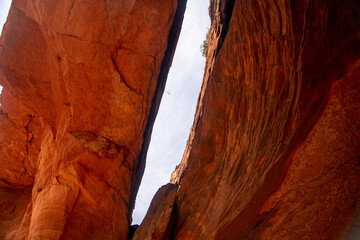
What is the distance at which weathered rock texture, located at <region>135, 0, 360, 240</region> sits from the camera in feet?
11.8

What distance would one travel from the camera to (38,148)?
314 inches

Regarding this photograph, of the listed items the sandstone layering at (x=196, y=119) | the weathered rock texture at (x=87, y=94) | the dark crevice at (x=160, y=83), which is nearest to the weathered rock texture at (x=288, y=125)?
the sandstone layering at (x=196, y=119)

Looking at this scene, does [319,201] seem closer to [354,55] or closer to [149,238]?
[354,55]

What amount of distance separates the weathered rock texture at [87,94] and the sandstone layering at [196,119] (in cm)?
3

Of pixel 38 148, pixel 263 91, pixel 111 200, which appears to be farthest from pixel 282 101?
pixel 38 148

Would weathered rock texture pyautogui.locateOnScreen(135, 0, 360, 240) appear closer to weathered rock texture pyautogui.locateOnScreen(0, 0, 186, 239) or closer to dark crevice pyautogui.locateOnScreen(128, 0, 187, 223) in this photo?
weathered rock texture pyautogui.locateOnScreen(0, 0, 186, 239)

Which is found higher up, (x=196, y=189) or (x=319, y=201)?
(x=196, y=189)

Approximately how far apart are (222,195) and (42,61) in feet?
19.2

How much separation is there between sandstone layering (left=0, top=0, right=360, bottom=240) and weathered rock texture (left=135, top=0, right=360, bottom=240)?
0.6 inches

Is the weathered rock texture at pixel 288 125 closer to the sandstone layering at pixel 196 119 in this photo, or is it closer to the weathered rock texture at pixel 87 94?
the sandstone layering at pixel 196 119

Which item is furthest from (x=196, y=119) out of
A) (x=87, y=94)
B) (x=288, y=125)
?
(x=288, y=125)

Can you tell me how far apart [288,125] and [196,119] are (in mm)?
2927

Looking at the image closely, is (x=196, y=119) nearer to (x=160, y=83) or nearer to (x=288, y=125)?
(x=160, y=83)

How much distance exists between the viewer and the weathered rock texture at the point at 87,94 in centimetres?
563
